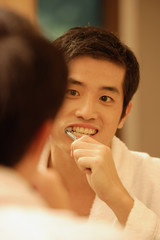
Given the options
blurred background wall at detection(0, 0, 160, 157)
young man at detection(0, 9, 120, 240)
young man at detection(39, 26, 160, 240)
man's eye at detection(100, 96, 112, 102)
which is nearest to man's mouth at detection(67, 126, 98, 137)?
young man at detection(39, 26, 160, 240)

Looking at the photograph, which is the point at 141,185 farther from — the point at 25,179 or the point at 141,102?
the point at 141,102

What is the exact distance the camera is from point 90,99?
1330 millimetres

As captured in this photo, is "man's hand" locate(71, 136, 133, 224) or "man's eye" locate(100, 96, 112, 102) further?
"man's eye" locate(100, 96, 112, 102)

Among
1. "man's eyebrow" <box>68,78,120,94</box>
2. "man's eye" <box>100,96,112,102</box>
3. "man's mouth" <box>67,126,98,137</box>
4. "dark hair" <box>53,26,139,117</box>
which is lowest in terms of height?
"man's mouth" <box>67,126,98,137</box>

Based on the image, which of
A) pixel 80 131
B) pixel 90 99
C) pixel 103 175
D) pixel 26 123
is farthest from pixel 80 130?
pixel 26 123

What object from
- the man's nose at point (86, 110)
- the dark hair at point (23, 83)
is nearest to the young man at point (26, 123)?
the dark hair at point (23, 83)

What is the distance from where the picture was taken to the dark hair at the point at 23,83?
1.77 ft

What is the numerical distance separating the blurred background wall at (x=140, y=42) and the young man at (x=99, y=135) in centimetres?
189

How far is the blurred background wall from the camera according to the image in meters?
3.42

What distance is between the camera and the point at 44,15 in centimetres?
343

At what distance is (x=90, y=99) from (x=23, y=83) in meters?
0.79

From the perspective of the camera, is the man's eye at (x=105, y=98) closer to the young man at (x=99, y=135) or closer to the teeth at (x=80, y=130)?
the young man at (x=99, y=135)

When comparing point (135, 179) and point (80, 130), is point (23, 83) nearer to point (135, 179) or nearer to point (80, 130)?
point (80, 130)

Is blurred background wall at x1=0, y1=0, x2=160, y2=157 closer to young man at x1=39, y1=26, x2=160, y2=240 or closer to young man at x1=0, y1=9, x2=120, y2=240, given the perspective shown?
young man at x1=39, y1=26, x2=160, y2=240
